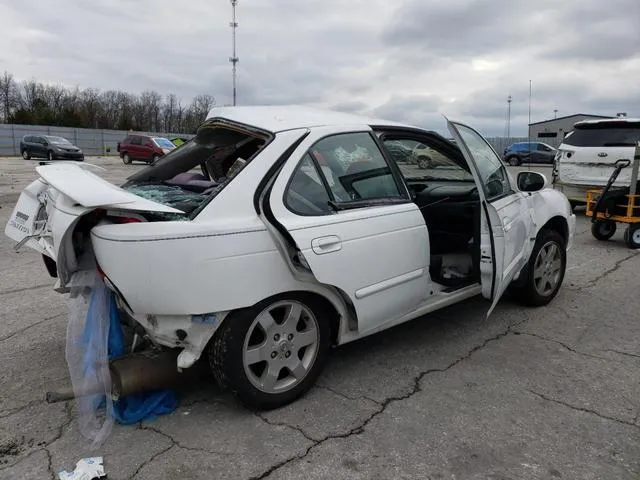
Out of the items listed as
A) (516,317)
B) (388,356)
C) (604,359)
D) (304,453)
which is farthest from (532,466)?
(516,317)

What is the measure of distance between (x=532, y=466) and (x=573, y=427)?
51 cm

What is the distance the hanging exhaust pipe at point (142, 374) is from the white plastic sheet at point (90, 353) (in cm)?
4

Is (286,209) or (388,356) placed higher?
(286,209)

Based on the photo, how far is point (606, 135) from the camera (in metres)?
10.5

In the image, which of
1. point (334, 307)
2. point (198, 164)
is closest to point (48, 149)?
point (198, 164)

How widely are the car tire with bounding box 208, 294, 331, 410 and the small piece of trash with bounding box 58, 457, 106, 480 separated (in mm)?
699

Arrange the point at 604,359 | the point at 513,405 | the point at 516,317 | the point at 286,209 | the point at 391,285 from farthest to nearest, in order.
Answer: the point at 516,317, the point at 604,359, the point at 391,285, the point at 513,405, the point at 286,209

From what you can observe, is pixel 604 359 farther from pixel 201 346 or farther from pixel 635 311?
pixel 201 346

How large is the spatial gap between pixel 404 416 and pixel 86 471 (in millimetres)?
1678

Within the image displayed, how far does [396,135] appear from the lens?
3869 millimetres

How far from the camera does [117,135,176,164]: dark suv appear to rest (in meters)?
31.2

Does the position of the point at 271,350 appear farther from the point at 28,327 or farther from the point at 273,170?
the point at 28,327

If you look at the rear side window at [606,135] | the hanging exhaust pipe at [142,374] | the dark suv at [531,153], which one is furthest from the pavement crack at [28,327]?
the dark suv at [531,153]

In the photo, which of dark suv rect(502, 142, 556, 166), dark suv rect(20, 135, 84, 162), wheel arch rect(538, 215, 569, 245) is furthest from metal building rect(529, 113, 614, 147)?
wheel arch rect(538, 215, 569, 245)
